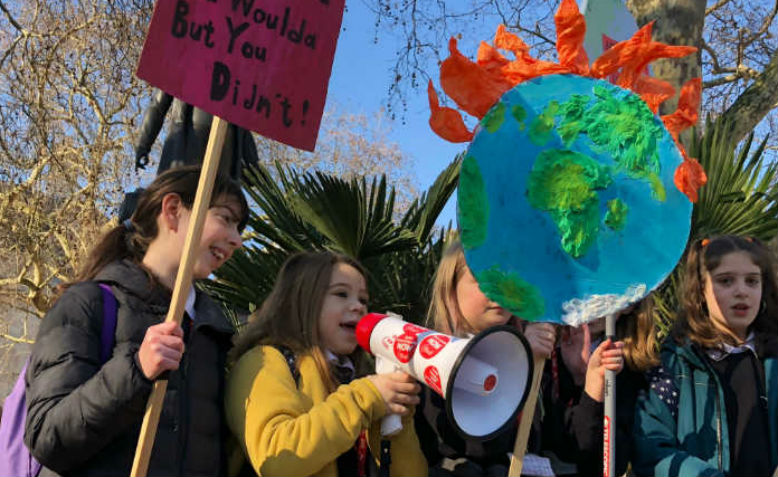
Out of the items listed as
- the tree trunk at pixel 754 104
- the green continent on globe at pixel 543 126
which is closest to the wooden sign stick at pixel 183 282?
the green continent on globe at pixel 543 126

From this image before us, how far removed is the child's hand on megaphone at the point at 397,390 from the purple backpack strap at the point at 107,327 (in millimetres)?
711

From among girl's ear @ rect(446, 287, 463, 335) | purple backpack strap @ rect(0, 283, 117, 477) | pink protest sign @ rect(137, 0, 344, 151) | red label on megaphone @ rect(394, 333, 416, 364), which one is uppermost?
pink protest sign @ rect(137, 0, 344, 151)

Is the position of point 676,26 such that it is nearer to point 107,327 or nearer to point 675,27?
point 675,27

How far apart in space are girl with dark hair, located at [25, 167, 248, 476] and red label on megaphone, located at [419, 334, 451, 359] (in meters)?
0.59

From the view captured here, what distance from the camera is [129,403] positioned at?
176 centimetres

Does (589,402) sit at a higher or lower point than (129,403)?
higher

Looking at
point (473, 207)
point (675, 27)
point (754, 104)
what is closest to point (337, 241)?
point (473, 207)

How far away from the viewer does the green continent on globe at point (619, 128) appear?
2.21 metres

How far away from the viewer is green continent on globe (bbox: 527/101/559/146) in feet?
7.20

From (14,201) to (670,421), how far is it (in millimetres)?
14530

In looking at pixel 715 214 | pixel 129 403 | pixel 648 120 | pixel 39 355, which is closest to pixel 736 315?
pixel 648 120

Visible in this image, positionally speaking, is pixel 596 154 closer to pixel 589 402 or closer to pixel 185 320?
pixel 589 402

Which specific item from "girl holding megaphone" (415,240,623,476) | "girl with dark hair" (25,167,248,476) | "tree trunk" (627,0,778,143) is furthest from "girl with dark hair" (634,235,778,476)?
"tree trunk" (627,0,778,143)

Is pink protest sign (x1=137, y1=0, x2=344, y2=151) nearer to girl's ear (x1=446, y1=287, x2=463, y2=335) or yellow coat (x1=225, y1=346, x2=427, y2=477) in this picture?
yellow coat (x1=225, y1=346, x2=427, y2=477)
